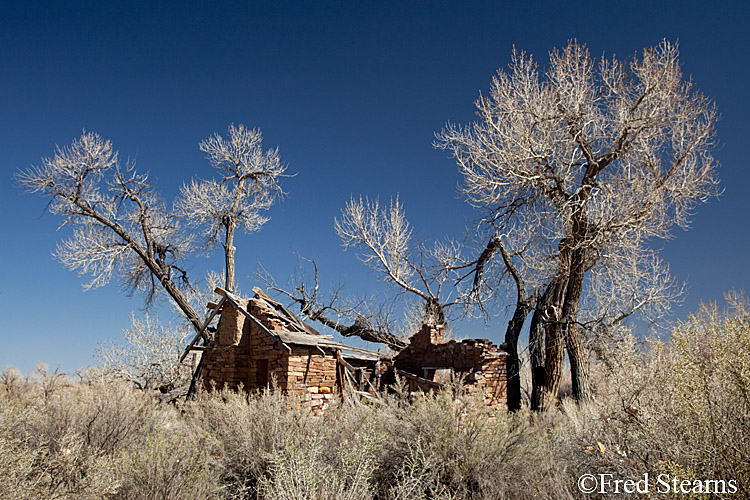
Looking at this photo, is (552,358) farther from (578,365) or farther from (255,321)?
(255,321)

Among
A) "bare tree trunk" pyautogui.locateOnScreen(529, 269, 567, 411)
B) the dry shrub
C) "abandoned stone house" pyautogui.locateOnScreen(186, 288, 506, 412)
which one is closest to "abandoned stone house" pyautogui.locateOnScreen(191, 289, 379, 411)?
"abandoned stone house" pyautogui.locateOnScreen(186, 288, 506, 412)

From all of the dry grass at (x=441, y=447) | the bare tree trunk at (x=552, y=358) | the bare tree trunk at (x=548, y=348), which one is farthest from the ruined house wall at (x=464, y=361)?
the dry grass at (x=441, y=447)

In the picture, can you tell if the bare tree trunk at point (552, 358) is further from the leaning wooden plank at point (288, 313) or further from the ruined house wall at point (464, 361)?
the leaning wooden plank at point (288, 313)

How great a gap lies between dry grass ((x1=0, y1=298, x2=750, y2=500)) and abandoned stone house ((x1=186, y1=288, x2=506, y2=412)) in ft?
17.2

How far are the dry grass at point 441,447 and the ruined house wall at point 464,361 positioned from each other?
651cm

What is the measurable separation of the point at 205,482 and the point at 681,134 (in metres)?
13.0

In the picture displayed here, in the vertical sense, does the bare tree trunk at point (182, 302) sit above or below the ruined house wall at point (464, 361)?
above

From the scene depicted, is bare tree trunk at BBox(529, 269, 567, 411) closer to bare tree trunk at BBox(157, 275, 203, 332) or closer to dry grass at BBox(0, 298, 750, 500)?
dry grass at BBox(0, 298, 750, 500)

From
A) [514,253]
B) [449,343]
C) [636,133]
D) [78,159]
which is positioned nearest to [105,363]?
[78,159]

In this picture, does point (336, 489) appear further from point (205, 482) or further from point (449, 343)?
point (449, 343)

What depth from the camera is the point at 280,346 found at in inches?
521

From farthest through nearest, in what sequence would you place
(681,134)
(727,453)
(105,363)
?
(105,363)
(681,134)
(727,453)

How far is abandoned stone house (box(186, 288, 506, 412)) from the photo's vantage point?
13.1 m

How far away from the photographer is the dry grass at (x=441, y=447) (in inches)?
175
